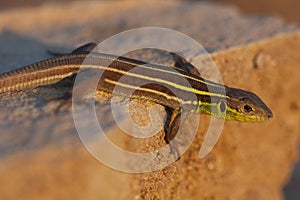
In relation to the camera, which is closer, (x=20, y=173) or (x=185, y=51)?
(x=20, y=173)

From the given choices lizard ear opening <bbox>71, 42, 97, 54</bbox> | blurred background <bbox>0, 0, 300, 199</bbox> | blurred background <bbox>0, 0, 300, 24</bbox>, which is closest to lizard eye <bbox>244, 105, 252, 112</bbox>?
lizard ear opening <bbox>71, 42, 97, 54</bbox>

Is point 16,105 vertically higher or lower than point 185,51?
lower

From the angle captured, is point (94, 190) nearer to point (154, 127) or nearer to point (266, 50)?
point (154, 127)

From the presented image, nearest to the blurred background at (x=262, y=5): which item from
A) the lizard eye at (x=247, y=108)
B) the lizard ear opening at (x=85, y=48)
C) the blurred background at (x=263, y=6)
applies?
the blurred background at (x=263, y=6)

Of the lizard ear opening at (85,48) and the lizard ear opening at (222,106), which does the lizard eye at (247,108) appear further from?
the lizard ear opening at (85,48)

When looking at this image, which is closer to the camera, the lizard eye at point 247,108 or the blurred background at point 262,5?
the lizard eye at point 247,108

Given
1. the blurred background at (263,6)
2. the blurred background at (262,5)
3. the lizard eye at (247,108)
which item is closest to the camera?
the lizard eye at (247,108)

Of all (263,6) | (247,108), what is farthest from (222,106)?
(263,6)

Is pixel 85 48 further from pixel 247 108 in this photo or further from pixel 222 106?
pixel 247 108

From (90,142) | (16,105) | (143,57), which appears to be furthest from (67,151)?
(143,57)

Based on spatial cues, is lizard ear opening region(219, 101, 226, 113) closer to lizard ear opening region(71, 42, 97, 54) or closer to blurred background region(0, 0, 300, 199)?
lizard ear opening region(71, 42, 97, 54)

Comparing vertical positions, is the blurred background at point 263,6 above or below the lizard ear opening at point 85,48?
above
